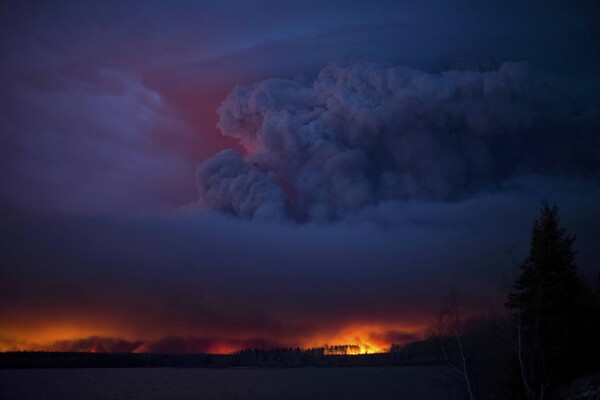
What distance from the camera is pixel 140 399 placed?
57.3 m

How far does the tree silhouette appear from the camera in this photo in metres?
27.4

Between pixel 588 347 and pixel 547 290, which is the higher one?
pixel 547 290

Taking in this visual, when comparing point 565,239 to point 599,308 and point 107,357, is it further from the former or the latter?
point 107,357

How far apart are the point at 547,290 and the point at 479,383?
309 inches

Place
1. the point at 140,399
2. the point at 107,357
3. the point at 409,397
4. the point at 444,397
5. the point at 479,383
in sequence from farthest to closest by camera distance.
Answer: the point at 107,357, the point at 140,399, the point at 409,397, the point at 444,397, the point at 479,383

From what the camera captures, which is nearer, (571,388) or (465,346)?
(571,388)

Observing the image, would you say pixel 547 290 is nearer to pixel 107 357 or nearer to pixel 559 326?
pixel 559 326

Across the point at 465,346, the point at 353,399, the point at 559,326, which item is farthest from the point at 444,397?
the point at 559,326

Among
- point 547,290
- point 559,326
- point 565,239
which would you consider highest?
point 565,239

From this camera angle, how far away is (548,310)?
28953 mm

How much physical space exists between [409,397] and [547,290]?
28164 millimetres

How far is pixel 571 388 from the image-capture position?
84.9ft

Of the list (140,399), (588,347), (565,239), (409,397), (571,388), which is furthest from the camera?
(140,399)

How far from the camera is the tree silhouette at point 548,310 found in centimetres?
2744
